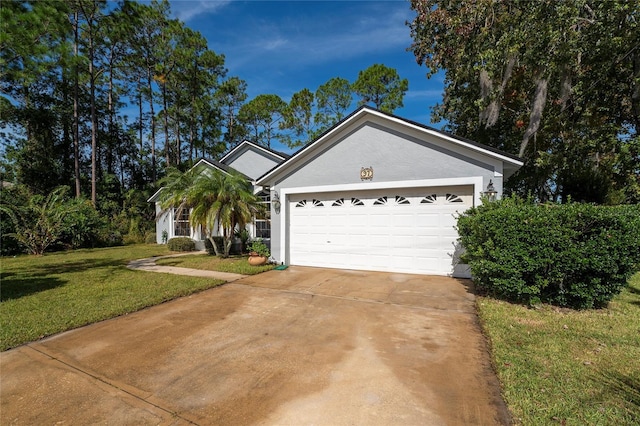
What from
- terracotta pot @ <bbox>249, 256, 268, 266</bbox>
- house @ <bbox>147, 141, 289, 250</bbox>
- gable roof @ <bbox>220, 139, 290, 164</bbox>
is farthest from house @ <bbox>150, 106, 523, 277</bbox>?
house @ <bbox>147, 141, 289, 250</bbox>

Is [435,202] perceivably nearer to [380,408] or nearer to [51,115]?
[380,408]

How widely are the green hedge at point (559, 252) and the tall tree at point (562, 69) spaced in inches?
220

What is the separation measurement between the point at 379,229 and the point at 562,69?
26.8 feet

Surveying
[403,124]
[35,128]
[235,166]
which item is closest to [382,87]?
[235,166]

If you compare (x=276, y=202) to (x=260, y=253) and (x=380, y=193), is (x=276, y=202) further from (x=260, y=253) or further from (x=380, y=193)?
(x=380, y=193)

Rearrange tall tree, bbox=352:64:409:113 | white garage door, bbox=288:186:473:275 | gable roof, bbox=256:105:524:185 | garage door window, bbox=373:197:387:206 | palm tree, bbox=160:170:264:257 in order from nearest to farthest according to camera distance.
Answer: gable roof, bbox=256:105:524:185
white garage door, bbox=288:186:473:275
garage door window, bbox=373:197:387:206
palm tree, bbox=160:170:264:257
tall tree, bbox=352:64:409:113

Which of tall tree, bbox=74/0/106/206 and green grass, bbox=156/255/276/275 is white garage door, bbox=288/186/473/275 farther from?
tall tree, bbox=74/0/106/206

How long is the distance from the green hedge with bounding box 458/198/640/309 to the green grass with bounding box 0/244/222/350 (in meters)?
6.63

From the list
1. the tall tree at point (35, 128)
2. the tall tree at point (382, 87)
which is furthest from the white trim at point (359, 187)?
the tall tree at point (382, 87)

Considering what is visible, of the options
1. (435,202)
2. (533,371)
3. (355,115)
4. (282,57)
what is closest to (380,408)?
(533,371)

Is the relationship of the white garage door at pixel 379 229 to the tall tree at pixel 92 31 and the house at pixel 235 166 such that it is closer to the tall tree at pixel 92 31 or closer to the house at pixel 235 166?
the house at pixel 235 166

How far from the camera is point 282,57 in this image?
1312 cm

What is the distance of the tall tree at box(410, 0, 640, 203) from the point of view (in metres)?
8.59

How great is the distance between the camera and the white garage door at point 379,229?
315 inches
